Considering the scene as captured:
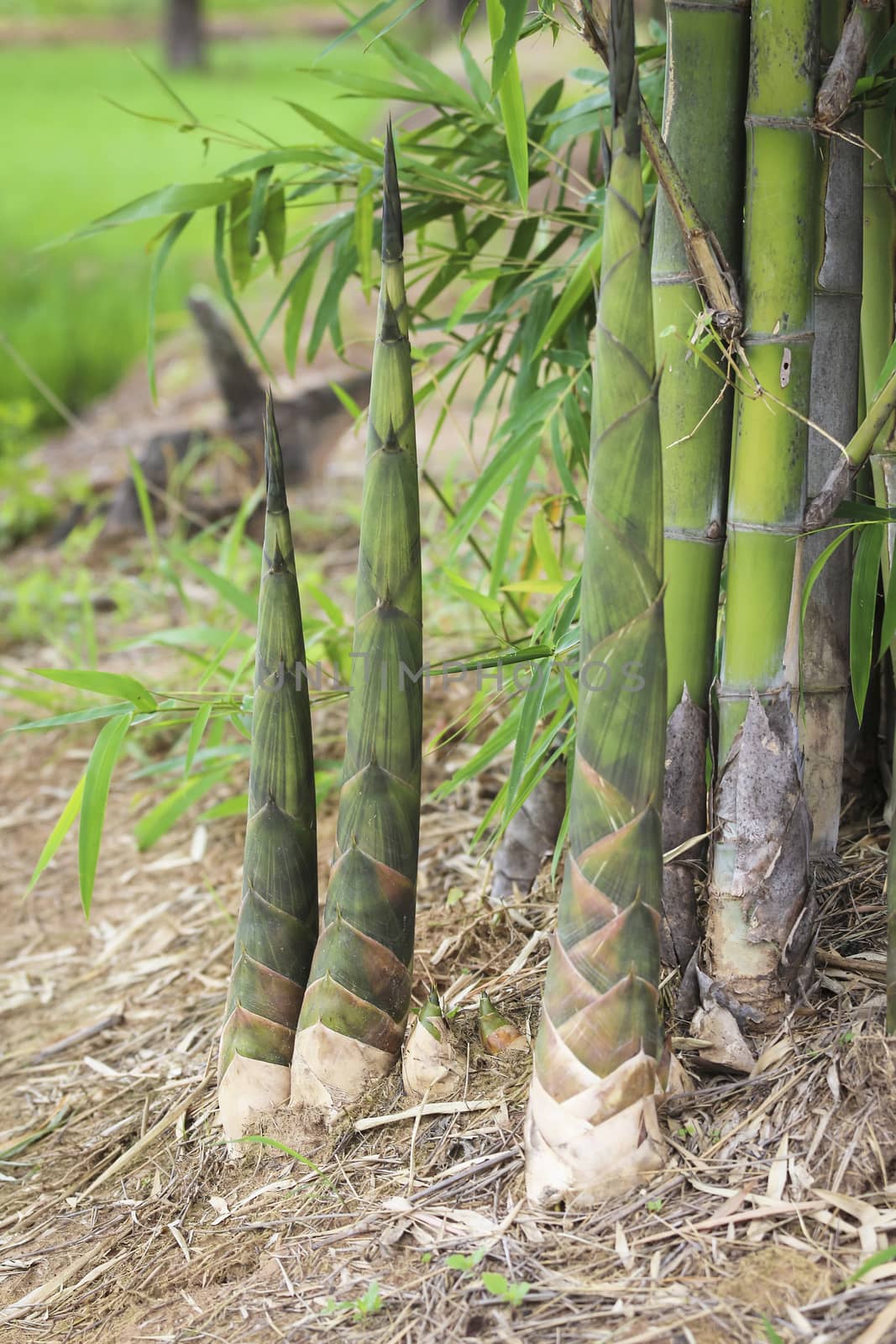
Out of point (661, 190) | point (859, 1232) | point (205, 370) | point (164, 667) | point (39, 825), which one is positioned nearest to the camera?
point (859, 1232)

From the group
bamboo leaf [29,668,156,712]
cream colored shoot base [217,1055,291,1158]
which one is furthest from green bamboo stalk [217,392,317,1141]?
bamboo leaf [29,668,156,712]

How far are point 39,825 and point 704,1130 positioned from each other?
133 cm

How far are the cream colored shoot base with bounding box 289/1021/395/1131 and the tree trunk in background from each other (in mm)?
11363

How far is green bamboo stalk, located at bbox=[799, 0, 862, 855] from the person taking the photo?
823mm

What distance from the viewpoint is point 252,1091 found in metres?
0.85

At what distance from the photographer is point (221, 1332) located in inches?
27.0

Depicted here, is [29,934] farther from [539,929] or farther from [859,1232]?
[859,1232]

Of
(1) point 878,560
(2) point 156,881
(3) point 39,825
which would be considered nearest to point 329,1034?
(1) point 878,560

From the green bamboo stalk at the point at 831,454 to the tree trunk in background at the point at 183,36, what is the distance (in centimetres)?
1116

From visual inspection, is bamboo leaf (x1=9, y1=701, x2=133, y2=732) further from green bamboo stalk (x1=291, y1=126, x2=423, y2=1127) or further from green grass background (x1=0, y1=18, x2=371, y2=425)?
green grass background (x1=0, y1=18, x2=371, y2=425)

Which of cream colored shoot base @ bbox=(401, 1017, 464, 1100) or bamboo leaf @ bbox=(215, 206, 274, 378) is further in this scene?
bamboo leaf @ bbox=(215, 206, 274, 378)

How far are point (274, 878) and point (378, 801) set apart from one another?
106 millimetres

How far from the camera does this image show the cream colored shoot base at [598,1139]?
0.68 metres

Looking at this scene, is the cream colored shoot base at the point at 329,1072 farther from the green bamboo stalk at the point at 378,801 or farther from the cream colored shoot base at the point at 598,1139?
the cream colored shoot base at the point at 598,1139
